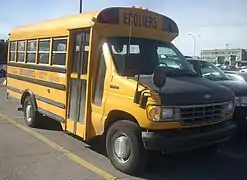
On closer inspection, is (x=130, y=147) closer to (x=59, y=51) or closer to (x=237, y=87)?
(x=59, y=51)

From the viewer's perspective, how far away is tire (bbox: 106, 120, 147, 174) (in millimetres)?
5379

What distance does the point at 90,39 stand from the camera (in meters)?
6.27

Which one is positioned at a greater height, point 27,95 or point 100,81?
point 100,81

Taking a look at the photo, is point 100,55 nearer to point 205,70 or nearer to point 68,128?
point 68,128

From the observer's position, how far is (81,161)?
615 centimetres

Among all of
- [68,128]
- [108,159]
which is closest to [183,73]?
[108,159]

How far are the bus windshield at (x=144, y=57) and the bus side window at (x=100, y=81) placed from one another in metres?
0.25

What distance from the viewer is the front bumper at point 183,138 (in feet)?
16.8

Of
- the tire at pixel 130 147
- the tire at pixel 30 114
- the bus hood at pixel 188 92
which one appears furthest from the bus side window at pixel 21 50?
the bus hood at pixel 188 92

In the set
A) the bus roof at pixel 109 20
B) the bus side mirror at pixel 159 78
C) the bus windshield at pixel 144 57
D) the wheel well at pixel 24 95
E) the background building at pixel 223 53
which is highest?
the background building at pixel 223 53

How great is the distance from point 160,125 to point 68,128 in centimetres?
245

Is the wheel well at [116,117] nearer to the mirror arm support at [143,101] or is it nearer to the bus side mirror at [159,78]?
the mirror arm support at [143,101]

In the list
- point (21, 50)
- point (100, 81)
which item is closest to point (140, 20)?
point (100, 81)

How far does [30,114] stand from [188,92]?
4.91m
